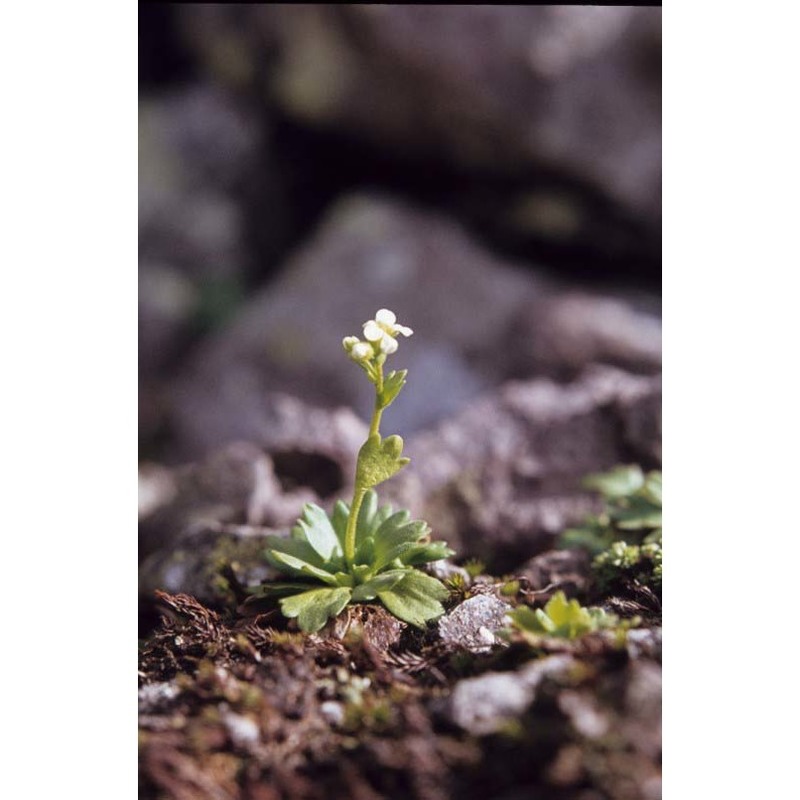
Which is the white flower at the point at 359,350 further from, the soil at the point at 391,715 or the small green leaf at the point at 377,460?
the soil at the point at 391,715

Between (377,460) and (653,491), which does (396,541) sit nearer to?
(377,460)

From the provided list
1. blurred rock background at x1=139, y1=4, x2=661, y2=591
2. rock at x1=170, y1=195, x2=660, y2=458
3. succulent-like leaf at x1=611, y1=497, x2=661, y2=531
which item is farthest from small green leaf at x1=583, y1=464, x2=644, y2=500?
rock at x1=170, y1=195, x2=660, y2=458

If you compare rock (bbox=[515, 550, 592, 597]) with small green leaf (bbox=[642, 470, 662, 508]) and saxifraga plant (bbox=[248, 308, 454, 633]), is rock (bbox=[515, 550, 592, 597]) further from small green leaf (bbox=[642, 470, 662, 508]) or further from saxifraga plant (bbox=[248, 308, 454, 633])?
saxifraga plant (bbox=[248, 308, 454, 633])

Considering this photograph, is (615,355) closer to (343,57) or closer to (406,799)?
(343,57)

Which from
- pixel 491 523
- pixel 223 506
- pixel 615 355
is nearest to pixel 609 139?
pixel 615 355

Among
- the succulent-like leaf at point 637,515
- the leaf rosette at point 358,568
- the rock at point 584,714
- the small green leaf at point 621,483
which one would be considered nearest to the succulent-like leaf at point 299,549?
the leaf rosette at point 358,568
